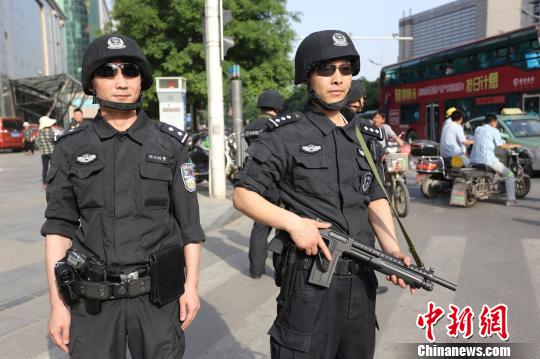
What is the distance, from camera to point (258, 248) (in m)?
4.95

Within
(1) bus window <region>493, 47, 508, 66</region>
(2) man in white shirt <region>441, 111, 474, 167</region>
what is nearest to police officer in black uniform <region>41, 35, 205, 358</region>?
(2) man in white shirt <region>441, 111, 474, 167</region>

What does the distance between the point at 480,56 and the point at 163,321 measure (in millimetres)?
17304

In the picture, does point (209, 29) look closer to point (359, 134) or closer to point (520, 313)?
point (520, 313)

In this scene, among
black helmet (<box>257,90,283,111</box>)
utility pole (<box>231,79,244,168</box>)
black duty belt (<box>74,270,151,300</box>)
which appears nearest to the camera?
black duty belt (<box>74,270,151,300</box>)

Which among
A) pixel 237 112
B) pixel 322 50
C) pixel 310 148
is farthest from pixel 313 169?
pixel 237 112

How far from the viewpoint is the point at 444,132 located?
9320 mm

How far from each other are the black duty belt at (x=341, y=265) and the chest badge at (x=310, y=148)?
1.37 feet

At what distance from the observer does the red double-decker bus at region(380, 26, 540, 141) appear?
15008mm

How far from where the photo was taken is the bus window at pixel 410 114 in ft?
69.6

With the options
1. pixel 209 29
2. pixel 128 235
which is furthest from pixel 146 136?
pixel 209 29

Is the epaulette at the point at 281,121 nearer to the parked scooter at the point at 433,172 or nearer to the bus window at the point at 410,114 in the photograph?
the parked scooter at the point at 433,172

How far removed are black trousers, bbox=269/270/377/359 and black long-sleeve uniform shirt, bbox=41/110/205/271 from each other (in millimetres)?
577

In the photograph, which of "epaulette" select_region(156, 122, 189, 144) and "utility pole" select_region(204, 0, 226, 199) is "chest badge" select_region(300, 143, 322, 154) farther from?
"utility pole" select_region(204, 0, 226, 199)

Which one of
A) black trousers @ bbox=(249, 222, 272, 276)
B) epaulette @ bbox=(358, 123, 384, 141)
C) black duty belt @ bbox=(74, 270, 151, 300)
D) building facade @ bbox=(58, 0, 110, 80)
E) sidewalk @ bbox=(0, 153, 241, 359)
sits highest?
building facade @ bbox=(58, 0, 110, 80)
